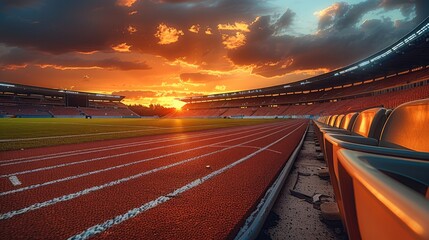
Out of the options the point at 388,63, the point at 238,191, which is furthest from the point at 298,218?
the point at 388,63

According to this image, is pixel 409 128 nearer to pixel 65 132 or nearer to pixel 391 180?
pixel 391 180

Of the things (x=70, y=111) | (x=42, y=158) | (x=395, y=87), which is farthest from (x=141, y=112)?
(x=42, y=158)

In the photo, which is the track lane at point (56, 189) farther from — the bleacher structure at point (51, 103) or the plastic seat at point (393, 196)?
the bleacher structure at point (51, 103)

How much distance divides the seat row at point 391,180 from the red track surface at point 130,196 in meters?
1.50

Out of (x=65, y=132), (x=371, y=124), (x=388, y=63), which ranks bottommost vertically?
(x=65, y=132)

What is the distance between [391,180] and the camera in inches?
22.7

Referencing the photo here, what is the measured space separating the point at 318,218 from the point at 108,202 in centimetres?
260

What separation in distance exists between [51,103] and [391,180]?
86.0 metres

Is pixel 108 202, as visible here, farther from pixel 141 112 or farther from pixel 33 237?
pixel 141 112

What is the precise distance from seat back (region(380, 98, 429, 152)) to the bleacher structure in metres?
74.7

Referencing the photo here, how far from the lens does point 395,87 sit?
3800cm

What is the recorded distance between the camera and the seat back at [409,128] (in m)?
1.79

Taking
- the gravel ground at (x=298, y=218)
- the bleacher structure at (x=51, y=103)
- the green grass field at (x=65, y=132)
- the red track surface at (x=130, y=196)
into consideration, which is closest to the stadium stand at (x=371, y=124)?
the gravel ground at (x=298, y=218)

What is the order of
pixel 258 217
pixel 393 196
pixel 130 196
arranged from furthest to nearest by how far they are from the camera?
pixel 130 196 < pixel 258 217 < pixel 393 196
